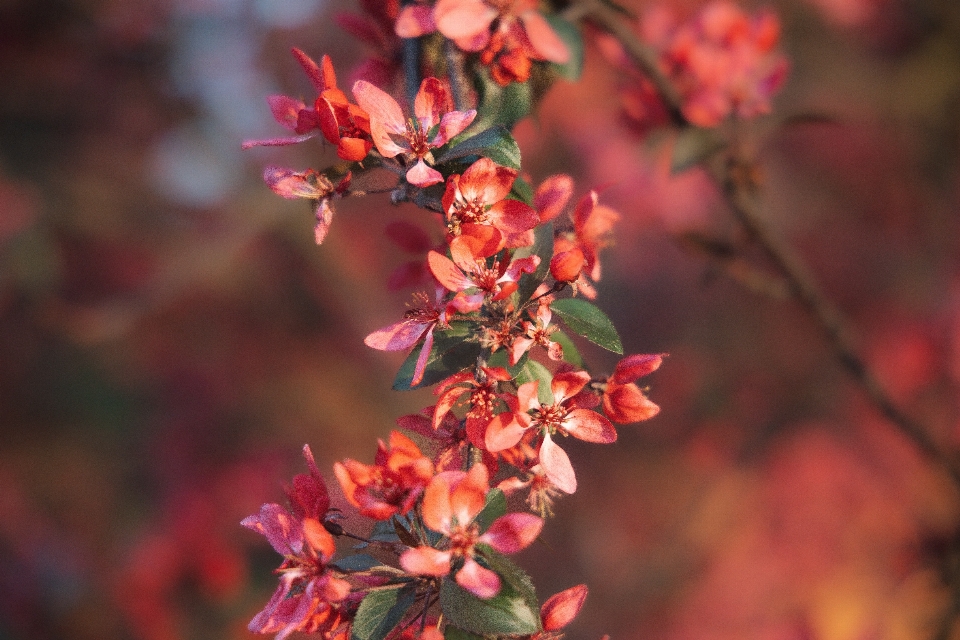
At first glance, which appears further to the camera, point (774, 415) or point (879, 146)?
point (879, 146)

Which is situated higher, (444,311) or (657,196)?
(444,311)

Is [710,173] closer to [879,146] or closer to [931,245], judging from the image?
[931,245]

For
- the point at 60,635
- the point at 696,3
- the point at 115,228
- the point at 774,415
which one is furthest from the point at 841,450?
the point at 115,228

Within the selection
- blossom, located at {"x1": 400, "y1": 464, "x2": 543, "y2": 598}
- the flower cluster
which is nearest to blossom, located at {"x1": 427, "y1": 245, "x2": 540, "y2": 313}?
the flower cluster

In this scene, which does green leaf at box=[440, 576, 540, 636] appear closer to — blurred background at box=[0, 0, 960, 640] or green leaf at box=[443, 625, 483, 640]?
green leaf at box=[443, 625, 483, 640]

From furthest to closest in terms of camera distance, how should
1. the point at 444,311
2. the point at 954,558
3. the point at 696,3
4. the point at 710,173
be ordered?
the point at 696,3 < the point at 954,558 < the point at 710,173 < the point at 444,311

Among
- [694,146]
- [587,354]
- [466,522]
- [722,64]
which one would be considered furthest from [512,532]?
[587,354]

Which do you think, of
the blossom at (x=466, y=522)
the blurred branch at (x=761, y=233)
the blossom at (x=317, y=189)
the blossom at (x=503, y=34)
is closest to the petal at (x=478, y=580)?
the blossom at (x=466, y=522)

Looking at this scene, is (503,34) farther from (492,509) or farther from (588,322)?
(492,509)
